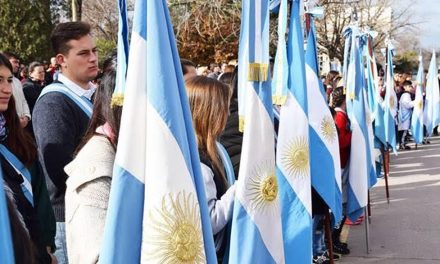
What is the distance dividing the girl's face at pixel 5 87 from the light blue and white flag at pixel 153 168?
102 cm

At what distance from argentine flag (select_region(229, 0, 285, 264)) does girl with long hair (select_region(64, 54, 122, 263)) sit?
2.87 ft

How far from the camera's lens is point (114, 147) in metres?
2.24

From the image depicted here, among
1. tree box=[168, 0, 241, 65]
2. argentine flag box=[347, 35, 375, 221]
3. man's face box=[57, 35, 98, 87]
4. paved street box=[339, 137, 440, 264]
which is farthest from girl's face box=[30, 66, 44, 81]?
tree box=[168, 0, 241, 65]

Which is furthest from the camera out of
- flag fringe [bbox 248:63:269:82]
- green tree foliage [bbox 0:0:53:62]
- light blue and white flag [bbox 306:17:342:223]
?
green tree foliage [bbox 0:0:53:62]

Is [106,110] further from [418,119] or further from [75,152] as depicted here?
[418,119]

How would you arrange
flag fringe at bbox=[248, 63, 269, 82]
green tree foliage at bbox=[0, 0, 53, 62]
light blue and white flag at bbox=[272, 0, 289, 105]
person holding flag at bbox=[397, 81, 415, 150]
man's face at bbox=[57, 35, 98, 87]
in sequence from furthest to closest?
green tree foliage at bbox=[0, 0, 53, 62], person holding flag at bbox=[397, 81, 415, 150], light blue and white flag at bbox=[272, 0, 289, 105], man's face at bbox=[57, 35, 98, 87], flag fringe at bbox=[248, 63, 269, 82]

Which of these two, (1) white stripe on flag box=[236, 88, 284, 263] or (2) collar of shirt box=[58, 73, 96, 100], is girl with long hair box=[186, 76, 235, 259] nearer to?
(1) white stripe on flag box=[236, 88, 284, 263]

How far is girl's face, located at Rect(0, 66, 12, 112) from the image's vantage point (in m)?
2.76

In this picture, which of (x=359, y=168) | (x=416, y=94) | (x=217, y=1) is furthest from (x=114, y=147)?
(x=217, y=1)

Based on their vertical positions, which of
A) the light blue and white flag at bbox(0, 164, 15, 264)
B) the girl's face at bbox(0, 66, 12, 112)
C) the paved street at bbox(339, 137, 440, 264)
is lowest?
the paved street at bbox(339, 137, 440, 264)

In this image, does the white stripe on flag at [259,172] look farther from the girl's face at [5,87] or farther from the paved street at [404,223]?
the paved street at [404,223]

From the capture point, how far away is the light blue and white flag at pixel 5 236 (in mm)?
1807

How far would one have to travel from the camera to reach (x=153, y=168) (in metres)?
1.97

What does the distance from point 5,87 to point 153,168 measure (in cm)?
119
